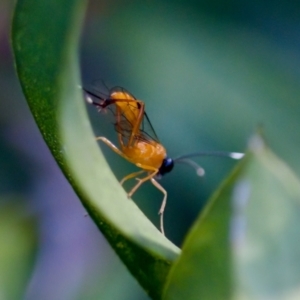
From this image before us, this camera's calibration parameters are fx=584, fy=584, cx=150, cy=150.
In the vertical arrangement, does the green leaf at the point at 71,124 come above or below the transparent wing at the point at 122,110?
above

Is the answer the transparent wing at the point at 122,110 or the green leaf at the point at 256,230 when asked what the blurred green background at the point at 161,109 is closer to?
the transparent wing at the point at 122,110

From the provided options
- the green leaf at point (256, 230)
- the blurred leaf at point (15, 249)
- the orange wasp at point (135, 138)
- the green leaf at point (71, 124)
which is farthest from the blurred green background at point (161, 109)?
the green leaf at point (256, 230)

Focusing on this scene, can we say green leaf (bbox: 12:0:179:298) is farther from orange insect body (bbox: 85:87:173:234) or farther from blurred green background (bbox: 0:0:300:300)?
blurred green background (bbox: 0:0:300:300)

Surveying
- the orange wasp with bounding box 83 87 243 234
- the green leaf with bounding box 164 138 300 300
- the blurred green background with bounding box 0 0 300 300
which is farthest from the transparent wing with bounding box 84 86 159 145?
the green leaf with bounding box 164 138 300 300

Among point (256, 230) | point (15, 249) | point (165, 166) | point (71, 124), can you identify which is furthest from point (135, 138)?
point (256, 230)

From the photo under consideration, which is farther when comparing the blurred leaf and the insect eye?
the insect eye

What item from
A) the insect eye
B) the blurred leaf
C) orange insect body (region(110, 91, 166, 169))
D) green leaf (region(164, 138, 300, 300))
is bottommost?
the blurred leaf
